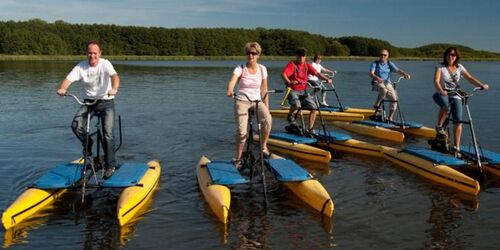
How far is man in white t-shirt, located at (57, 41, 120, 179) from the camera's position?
9.06 metres

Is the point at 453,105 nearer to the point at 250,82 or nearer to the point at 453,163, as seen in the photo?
the point at 453,163

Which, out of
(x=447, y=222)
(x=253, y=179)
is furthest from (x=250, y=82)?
(x=447, y=222)

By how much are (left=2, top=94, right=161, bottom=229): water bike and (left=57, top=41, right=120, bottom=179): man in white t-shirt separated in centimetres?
13

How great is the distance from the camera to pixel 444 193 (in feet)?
31.9

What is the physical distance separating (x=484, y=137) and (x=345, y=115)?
17.1ft

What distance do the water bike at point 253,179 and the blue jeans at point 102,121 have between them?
1.84 m

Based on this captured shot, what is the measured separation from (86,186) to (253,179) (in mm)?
3407

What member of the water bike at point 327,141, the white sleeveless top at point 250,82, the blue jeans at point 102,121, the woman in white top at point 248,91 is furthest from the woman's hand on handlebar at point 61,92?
the water bike at point 327,141

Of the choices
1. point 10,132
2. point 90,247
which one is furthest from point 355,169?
point 10,132

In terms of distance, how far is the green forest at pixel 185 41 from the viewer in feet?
469

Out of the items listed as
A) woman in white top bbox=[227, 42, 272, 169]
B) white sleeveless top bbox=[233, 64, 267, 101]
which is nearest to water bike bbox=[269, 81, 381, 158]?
woman in white top bbox=[227, 42, 272, 169]

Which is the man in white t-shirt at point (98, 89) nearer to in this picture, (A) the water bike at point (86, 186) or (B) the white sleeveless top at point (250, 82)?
(A) the water bike at point (86, 186)

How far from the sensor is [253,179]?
10438 millimetres

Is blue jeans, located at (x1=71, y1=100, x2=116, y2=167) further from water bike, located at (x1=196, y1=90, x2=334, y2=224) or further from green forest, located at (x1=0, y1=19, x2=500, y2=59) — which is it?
green forest, located at (x1=0, y1=19, x2=500, y2=59)
